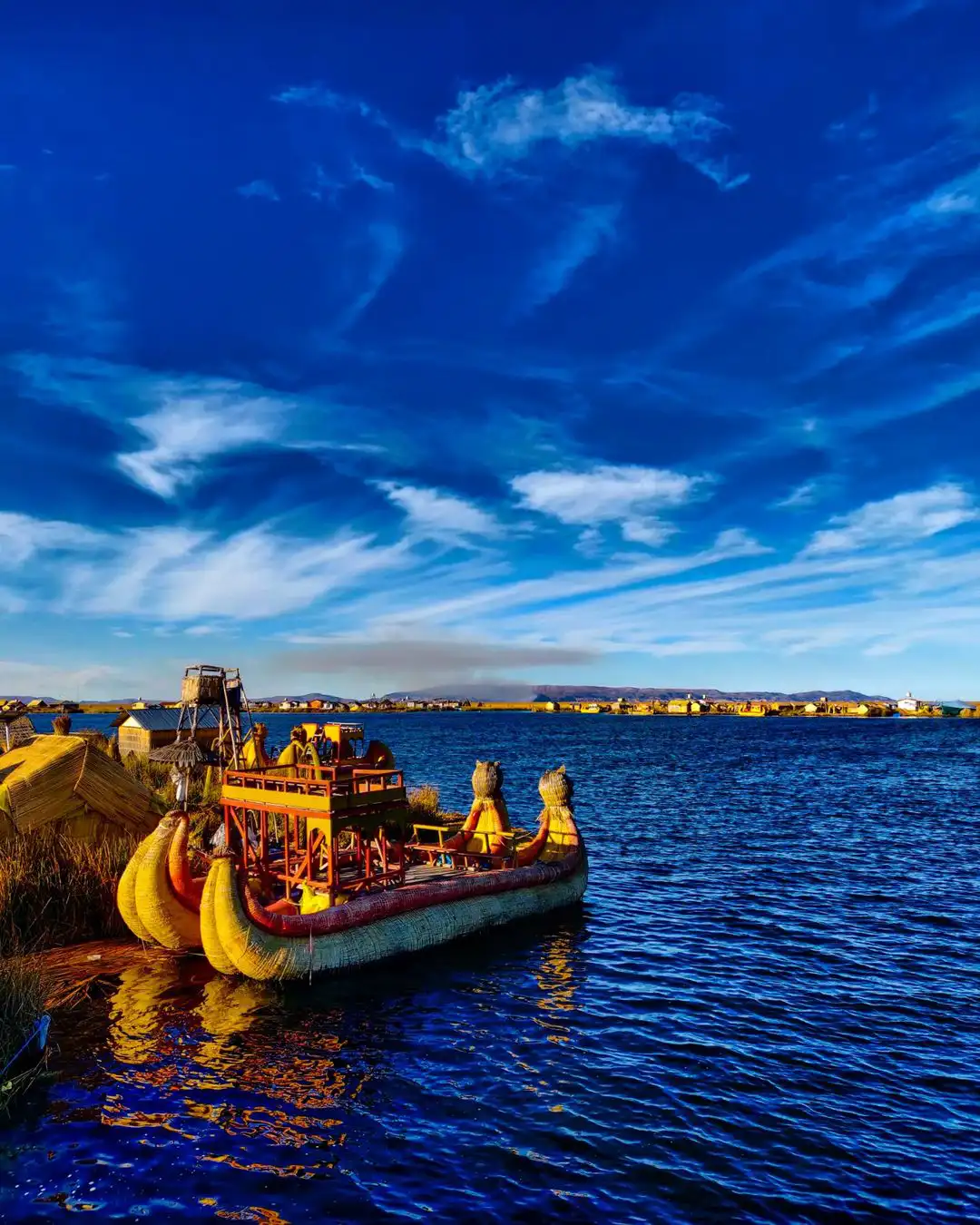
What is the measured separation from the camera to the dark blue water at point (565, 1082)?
30.9 feet

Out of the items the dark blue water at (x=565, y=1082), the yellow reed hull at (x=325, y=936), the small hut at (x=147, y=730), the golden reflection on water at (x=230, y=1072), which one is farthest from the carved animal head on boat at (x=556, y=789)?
the small hut at (x=147, y=730)

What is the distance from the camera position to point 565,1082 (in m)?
12.2

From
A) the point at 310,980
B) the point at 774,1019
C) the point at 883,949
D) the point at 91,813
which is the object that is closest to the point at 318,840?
the point at 310,980

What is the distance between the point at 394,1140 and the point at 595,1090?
313 cm

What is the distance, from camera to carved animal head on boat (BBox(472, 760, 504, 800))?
2175cm

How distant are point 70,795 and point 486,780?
10.6 meters

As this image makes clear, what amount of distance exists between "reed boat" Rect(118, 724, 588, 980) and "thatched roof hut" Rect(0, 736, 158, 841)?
265 centimetres

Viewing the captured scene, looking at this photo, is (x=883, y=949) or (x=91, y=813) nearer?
(x=883, y=949)

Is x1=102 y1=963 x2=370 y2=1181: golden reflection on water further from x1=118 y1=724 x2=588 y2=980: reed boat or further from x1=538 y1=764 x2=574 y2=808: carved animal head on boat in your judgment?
x1=538 y1=764 x2=574 y2=808: carved animal head on boat

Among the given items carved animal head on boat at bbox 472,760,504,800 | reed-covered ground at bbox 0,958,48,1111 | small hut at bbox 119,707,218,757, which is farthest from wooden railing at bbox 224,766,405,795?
small hut at bbox 119,707,218,757

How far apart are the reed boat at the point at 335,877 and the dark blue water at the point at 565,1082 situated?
2.44 feet

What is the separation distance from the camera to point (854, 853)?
102ft

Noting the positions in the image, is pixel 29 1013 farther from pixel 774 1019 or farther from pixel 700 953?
pixel 700 953

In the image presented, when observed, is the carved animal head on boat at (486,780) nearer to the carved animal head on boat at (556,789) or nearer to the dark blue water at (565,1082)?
the carved animal head on boat at (556,789)
